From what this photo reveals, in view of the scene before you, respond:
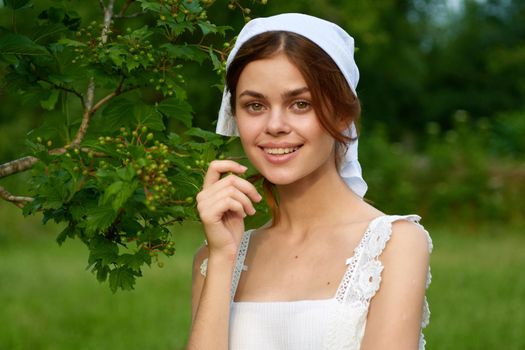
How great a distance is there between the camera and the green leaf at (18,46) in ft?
10.5

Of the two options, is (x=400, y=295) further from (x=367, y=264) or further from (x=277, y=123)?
(x=277, y=123)

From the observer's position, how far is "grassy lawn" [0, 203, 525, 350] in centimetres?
823

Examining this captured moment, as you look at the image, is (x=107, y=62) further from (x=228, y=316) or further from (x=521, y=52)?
(x=521, y=52)

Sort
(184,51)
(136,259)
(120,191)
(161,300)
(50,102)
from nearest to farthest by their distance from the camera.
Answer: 1. (120,191)
2. (136,259)
3. (184,51)
4. (50,102)
5. (161,300)

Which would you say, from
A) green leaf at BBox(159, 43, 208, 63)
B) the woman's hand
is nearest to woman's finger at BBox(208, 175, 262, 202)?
the woman's hand

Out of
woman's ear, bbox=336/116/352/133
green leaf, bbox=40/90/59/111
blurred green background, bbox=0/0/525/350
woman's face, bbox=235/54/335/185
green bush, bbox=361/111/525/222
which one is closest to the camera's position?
woman's face, bbox=235/54/335/185

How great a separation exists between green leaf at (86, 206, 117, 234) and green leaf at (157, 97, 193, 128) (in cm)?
52

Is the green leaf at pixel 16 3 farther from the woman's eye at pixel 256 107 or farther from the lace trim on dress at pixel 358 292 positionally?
the lace trim on dress at pixel 358 292

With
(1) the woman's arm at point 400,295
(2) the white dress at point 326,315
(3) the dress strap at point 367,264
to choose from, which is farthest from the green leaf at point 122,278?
(1) the woman's arm at point 400,295

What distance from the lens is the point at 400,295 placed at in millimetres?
2732

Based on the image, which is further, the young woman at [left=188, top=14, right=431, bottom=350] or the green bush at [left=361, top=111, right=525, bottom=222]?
the green bush at [left=361, top=111, right=525, bottom=222]

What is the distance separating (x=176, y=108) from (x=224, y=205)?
1.86 ft

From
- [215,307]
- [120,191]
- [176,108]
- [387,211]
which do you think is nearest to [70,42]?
[176,108]

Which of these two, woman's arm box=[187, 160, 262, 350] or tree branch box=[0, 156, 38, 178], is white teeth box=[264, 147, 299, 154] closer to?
woman's arm box=[187, 160, 262, 350]
